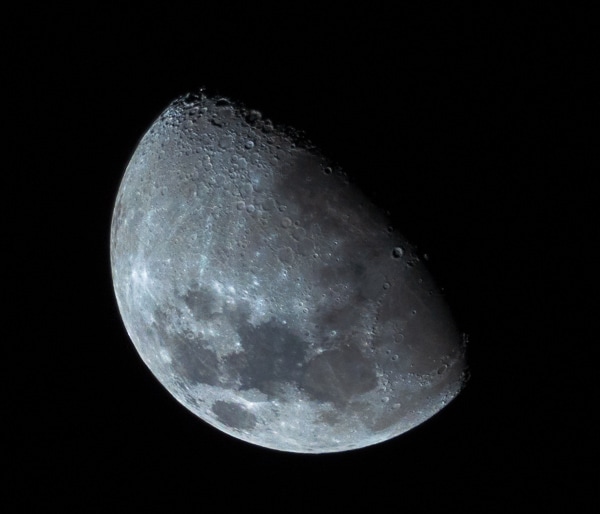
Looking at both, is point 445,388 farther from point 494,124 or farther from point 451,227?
point 494,124

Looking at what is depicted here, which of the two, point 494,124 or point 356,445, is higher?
point 494,124

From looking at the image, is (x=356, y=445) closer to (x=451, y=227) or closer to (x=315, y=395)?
(x=315, y=395)

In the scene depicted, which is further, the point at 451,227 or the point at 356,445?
the point at 356,445

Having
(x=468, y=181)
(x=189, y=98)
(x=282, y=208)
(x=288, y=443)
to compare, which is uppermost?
(x=189, y=98)

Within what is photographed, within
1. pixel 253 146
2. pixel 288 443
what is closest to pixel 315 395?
pixel 288 443

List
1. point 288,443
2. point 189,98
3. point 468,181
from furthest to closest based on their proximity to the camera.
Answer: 1. point 288,443
2. point 189,98
3. point 468,181

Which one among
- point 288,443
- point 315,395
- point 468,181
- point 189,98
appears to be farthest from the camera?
point 288,443
